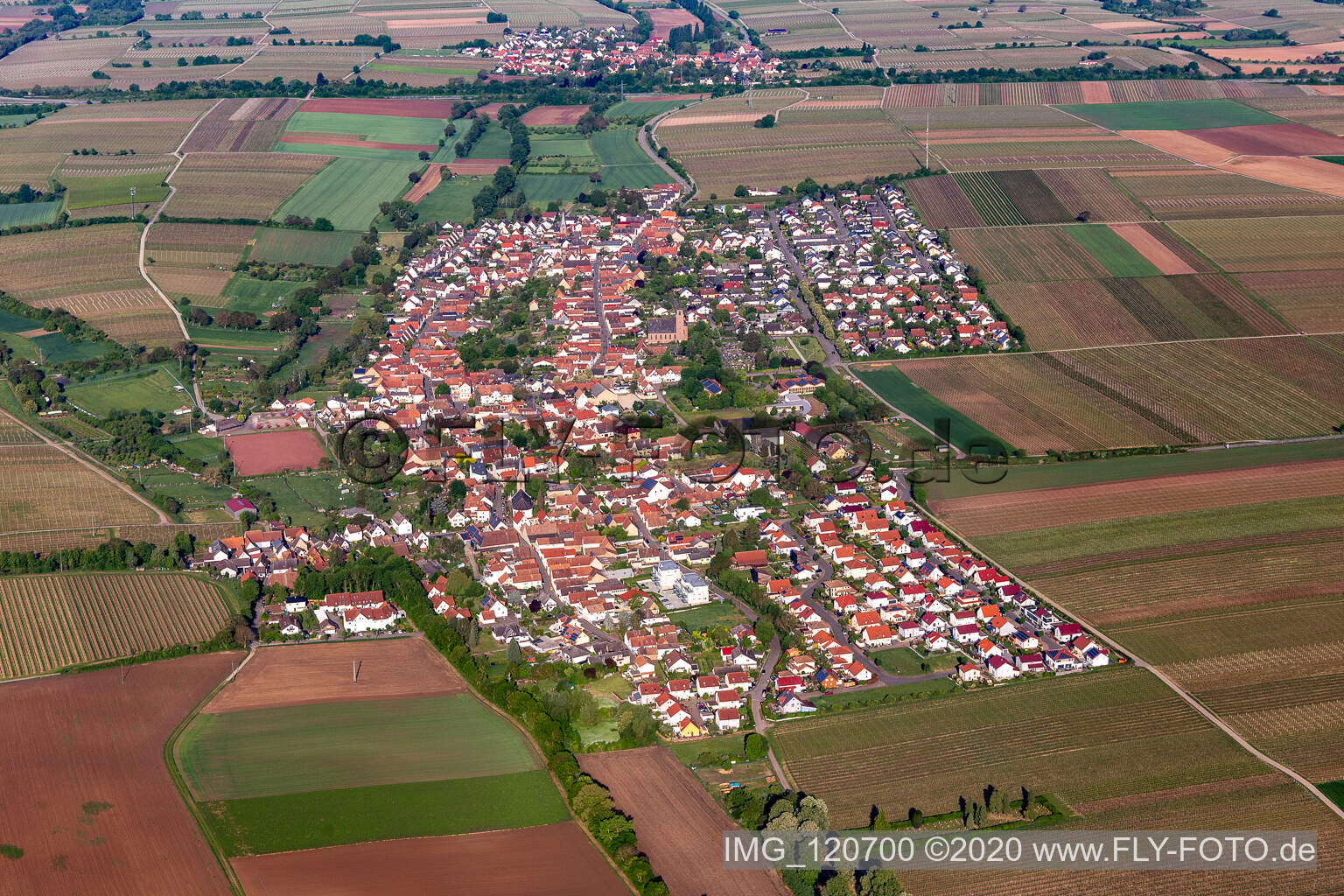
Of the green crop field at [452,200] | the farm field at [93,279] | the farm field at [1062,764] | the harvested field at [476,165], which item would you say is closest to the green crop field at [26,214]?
the farm field at [93,279]

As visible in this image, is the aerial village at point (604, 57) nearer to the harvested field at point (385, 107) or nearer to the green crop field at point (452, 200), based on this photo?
the harvested field at point (385, 107)

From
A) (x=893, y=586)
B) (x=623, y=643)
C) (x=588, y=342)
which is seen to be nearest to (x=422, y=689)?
(x=623, y=643)

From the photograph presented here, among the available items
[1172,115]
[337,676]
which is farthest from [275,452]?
[1172,115]

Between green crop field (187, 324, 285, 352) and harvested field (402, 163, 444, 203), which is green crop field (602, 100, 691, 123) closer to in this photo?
harvested field (402, 163, 444, 203)

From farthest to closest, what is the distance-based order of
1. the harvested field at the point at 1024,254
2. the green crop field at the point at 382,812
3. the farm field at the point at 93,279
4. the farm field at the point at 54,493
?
the harvested field at the point at 1024,254 → the farm field at the point at 93,279 → the farm field at the point at 54,493 → the green crop field at the point at 382,812

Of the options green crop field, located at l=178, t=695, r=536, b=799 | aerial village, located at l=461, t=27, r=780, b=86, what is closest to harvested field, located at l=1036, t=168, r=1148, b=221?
aerial village, located at l=461, t=27, r=780, b=86

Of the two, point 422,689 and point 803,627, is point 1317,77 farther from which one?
point 422,689
